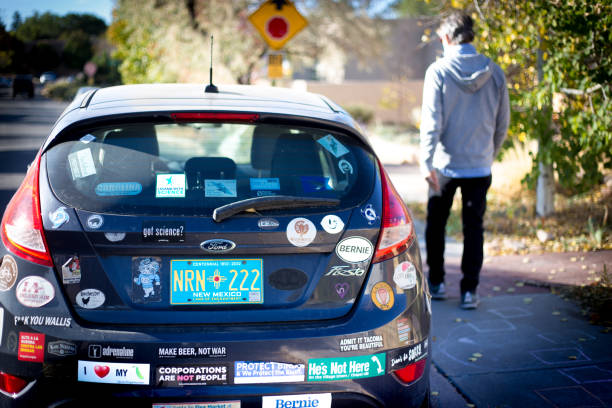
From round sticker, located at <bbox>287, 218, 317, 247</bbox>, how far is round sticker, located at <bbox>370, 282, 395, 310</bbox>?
1.08 ft

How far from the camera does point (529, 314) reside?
489cm

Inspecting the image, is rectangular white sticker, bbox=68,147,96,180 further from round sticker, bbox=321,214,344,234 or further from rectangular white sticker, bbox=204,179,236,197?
round sticker, bbox=321,214,344,234

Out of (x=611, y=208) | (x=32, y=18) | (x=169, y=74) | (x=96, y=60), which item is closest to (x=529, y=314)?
(x=611, y=208)

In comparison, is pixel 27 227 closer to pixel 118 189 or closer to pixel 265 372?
pixel 118 189

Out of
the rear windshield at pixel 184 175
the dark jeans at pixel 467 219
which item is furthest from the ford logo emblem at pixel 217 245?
the dark jeans at pixel 467 219

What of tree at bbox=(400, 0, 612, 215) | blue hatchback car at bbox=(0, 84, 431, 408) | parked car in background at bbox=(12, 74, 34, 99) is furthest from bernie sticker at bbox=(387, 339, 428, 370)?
parked car in background at bbox=(12, 74, 34, 99)

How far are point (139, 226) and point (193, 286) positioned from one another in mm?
307

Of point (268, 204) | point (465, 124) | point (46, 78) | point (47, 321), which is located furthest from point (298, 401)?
point (46, 78)

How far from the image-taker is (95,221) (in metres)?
2.49

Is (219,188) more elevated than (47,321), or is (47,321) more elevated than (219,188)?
(219,188)

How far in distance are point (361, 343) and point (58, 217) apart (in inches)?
49.6

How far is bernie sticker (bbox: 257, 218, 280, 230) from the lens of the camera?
254cm

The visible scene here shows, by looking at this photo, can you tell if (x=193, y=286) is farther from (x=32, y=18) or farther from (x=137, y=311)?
(x=32, y=18)

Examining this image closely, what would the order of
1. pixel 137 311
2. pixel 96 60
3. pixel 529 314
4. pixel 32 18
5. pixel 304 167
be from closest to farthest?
pixel 137 311, pixel 304 167, pixel 529 314, pixel 32 18, pixel 96 60
